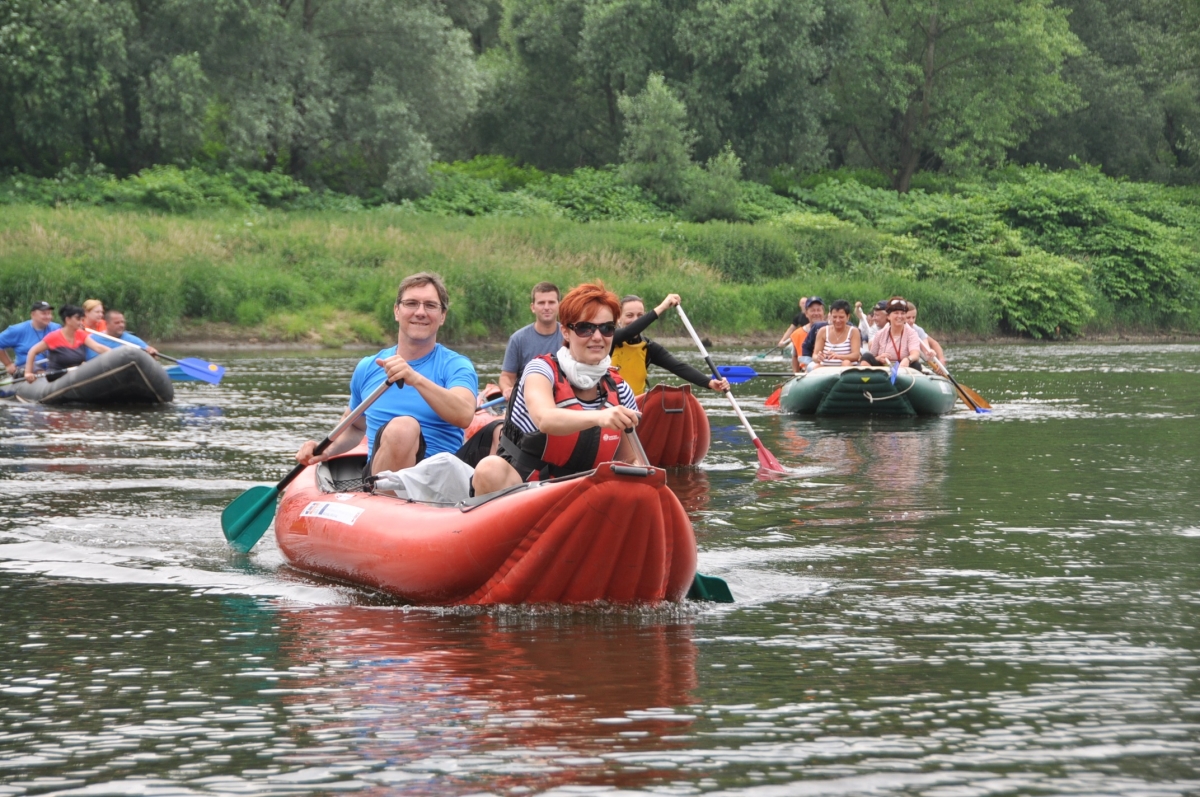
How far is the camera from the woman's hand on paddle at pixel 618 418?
5.50 meters

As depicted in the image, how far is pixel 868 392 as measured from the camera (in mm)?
15992

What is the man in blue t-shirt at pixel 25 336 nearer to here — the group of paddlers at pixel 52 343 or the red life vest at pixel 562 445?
the group of paddlers at pixel 52 343

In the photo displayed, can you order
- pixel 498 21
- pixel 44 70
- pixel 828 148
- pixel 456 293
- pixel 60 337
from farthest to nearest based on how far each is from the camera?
pixel 498 21, pixel 828 148, pixel 44 70, pixel 456 293, pixel 60 337

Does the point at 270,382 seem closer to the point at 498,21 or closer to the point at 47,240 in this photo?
the point at 47,240

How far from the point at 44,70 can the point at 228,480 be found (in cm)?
2529

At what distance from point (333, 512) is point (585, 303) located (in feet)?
5.23

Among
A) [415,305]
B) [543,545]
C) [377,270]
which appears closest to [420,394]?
[415,305]

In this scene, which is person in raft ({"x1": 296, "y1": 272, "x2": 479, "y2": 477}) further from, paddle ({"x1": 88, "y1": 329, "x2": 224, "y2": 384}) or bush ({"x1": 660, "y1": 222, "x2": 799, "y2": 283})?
bush ({"x1": 660, "y1": 222, "x2": 799, "y2": 283})

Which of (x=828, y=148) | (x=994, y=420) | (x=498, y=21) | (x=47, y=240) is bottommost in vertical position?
(x=994, y=420)

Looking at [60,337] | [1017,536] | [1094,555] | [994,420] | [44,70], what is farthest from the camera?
[44,70]

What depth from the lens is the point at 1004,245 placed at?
37.7 metres

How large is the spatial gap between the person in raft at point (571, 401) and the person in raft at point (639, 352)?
3.67 meters

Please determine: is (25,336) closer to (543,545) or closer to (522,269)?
(543,545)

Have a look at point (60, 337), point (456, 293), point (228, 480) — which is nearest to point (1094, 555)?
point (228, 480)
